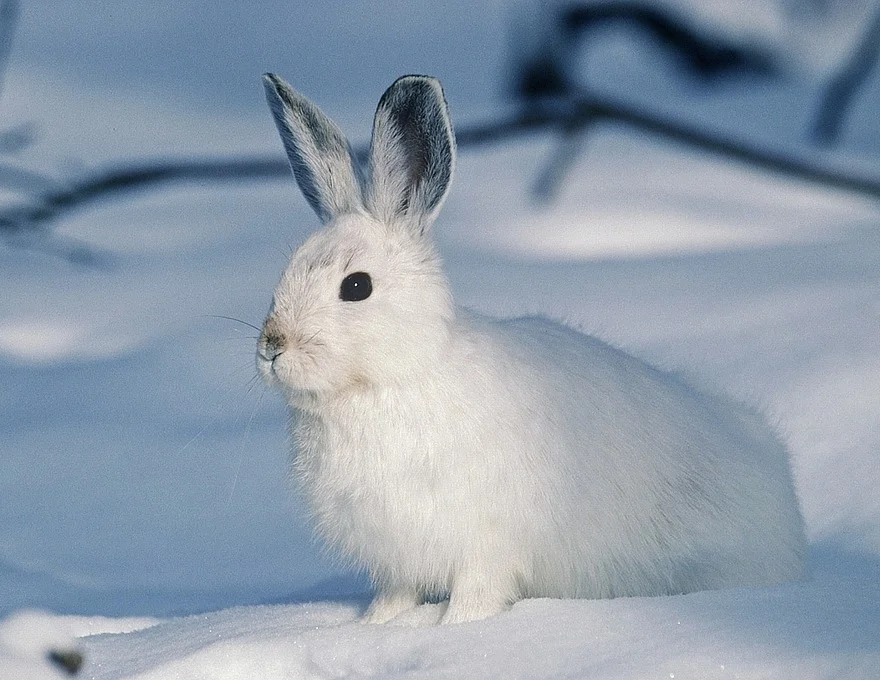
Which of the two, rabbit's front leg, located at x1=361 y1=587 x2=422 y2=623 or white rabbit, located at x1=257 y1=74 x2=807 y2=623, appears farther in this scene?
rabbit's front leg, located at x1=361 y1=587 x2=422 y2=623

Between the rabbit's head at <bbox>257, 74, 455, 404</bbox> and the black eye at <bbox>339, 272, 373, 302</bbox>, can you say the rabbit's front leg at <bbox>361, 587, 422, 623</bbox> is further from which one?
the black eye at <bbox>339, 272, 373, 302</bbox>

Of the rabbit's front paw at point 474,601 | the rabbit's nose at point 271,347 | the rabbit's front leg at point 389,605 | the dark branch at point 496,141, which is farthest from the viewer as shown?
the rabbit's front leg at point 389,605

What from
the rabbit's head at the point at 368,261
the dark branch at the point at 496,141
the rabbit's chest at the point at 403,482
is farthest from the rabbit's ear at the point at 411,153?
the dark branch at the point at 496,141

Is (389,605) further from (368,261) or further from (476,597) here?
(368,261)

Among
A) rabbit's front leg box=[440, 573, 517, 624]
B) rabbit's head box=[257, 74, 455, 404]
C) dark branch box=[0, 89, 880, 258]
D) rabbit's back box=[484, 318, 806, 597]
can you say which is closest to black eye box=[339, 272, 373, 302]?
rabbit's head box=[257, 74, 455, 404]

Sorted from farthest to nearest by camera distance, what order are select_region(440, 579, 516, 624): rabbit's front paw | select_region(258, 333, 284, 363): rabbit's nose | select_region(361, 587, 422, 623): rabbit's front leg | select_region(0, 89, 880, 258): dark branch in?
select_region(361, 587, 422, 623): rabbit's front leg → select_region(440, 579, 516, 624): rabbit's front paw → select_region(258, 333, 284, 363): rabbit's nose → select_region(0, 89, 880, 258): dark branch

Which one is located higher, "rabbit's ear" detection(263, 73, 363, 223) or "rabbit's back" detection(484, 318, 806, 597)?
"rabbit's ear" detection(263, 73, 363, 223)

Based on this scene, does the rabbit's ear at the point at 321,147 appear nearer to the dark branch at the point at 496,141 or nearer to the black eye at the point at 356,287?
the black eye at the point at 356,287

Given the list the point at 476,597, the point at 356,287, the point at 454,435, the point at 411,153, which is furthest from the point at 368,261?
the point at 476,597
